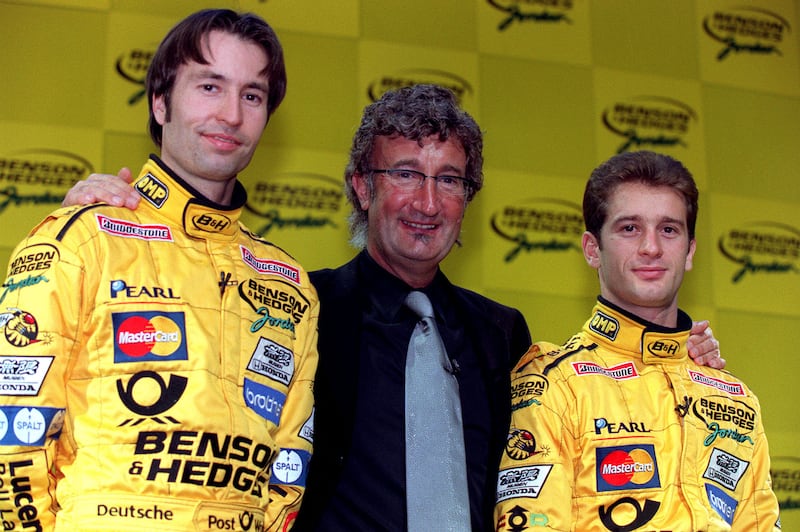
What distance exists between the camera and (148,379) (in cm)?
201

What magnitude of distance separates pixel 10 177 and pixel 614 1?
288 centimetres

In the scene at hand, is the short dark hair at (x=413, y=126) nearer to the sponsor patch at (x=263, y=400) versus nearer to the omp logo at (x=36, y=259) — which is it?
the sponsor patch at (x=263, y=400)

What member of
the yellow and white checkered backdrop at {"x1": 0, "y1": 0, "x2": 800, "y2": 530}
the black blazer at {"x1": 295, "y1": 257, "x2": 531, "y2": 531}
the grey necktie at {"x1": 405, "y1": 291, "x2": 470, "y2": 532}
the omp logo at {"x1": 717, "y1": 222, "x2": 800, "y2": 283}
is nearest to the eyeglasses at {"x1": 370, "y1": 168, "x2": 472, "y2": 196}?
the black blazer at {"x1": 295, "y1": 257, "x2": 531, "y2": 531}

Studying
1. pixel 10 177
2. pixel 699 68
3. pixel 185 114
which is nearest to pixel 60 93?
pixel 10 177

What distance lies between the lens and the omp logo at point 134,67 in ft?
13.7

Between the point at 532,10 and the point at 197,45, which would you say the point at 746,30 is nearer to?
the point at 532,10

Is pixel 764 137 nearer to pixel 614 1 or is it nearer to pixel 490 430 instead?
pixel 614 1

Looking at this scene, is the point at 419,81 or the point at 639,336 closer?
the point at 639,336

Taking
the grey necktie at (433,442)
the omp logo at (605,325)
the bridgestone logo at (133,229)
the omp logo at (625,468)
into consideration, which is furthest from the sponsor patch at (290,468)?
the omp logo at (605,325)

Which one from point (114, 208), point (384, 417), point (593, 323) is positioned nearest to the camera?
point (114, 208)

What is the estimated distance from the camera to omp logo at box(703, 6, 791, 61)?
5.07m

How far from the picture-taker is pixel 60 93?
13.3 feet

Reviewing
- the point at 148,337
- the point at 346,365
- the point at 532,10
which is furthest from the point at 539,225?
the point at 148,337

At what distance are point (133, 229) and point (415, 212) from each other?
2.70 ft
